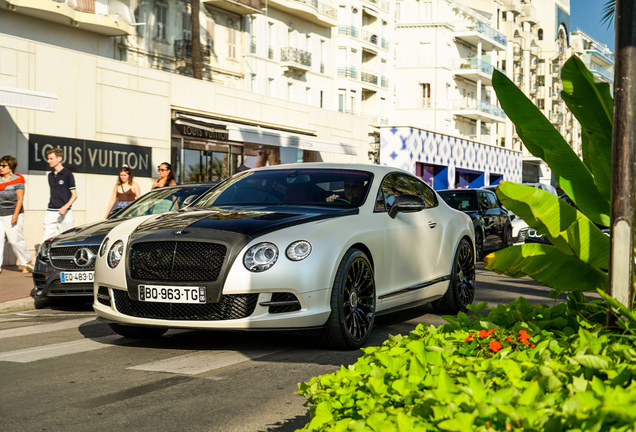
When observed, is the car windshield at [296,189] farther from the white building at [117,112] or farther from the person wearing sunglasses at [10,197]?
the white building at [117,112]

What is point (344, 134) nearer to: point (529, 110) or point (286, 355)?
point (286, 355)

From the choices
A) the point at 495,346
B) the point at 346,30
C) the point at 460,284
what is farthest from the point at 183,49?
the point at 495,346

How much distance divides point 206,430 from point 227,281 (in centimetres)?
173

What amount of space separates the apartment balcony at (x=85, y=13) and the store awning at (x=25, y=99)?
32.2 feet

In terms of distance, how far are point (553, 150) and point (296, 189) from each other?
11.8 ft

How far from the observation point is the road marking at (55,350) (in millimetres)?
5785

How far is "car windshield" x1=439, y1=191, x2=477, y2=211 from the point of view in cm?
1797

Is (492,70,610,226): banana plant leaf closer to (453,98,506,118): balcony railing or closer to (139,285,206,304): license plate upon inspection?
(139,285,206,304): license plate

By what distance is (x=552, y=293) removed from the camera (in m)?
3.67

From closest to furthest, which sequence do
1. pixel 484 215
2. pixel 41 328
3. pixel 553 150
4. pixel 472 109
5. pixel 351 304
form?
1. pixel 553 150
2. pixel 351 304
3. pixel 41 328
4. pixel 484 215
5. pixel 472 109

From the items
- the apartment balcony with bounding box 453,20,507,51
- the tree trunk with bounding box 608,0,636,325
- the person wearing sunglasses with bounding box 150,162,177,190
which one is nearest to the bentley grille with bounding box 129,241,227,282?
the tree trunk with bounding box 608,0,636,325

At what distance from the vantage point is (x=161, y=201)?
1038cm

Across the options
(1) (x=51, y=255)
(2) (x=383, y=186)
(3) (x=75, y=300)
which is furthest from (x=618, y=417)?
(3) (x=75, y=300)

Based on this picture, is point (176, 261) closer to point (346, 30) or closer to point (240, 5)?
point (240, 5)
